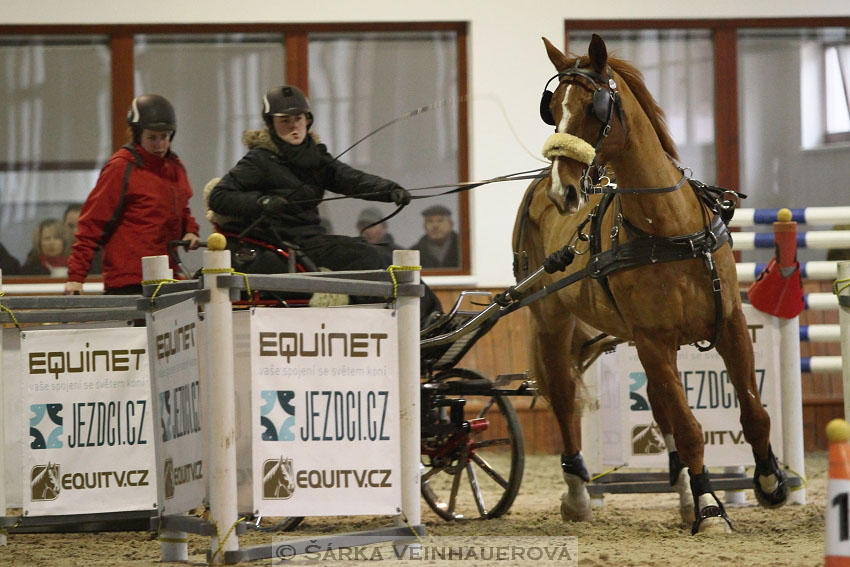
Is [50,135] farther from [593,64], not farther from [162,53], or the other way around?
[593,64]

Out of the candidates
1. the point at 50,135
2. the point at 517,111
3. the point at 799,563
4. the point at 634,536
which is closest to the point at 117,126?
the point at 50,135

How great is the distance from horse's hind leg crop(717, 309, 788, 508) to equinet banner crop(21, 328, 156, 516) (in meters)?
2.41

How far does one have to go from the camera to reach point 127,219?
6191 millimetres

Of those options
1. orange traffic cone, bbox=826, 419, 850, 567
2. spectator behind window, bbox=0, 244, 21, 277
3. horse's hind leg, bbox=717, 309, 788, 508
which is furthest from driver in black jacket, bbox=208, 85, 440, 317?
spectator behind window, bbox=0, 244, 21, 277

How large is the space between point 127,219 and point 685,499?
306cm

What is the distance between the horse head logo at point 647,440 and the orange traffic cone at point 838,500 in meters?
2.95

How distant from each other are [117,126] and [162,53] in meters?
0.65

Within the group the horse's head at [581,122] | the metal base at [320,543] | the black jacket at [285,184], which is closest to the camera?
the metal base at [320,543]

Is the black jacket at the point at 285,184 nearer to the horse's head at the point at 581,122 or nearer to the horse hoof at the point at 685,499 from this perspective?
the horse's head at the point at 581,122

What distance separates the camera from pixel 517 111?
9.18 meters

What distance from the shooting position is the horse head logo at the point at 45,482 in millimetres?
4961

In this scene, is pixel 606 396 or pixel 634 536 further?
pixel 606 396

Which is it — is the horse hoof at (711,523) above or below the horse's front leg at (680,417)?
below

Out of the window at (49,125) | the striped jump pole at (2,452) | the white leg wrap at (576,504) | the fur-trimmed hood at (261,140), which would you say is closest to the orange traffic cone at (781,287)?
the white leg wrap at (576,504)
